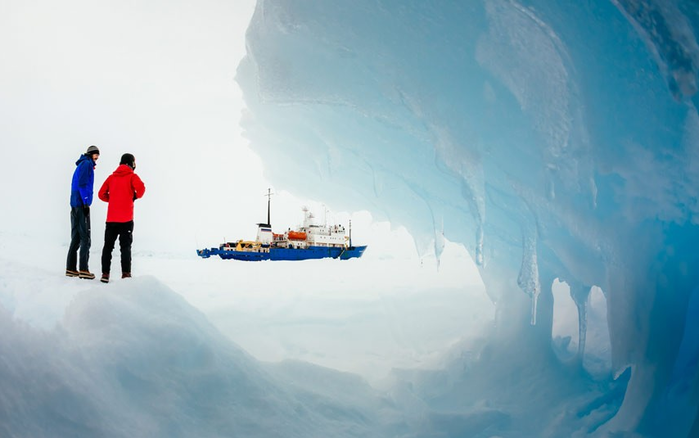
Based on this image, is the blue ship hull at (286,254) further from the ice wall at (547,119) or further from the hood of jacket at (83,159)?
the hood of jacket at (83,159)

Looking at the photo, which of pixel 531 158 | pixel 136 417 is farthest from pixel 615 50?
pixel 136 417

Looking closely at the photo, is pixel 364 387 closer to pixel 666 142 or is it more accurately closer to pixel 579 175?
pixel 579 175

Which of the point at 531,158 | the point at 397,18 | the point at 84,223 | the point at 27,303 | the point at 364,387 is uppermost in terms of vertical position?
the point at 397,18

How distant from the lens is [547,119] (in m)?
3.82

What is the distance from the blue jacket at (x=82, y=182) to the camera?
4.49 m

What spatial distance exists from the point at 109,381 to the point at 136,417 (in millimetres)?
270

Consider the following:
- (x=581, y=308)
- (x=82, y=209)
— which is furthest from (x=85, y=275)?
(x=581, y=308)

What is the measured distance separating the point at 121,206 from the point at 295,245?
1812 cm

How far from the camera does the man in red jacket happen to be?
459 centimetres

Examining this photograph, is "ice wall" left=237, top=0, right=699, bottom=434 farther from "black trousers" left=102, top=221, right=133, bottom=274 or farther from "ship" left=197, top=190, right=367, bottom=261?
"ship" left=197, top=190, right=367, bottom=261

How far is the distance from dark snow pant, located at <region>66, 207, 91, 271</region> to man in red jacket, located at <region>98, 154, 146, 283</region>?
0.23m

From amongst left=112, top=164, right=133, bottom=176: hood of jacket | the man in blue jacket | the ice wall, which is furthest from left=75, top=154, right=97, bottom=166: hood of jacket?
the ice wall

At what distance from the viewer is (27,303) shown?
329 centimetres

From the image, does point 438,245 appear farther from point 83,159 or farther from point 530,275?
point 83,159
